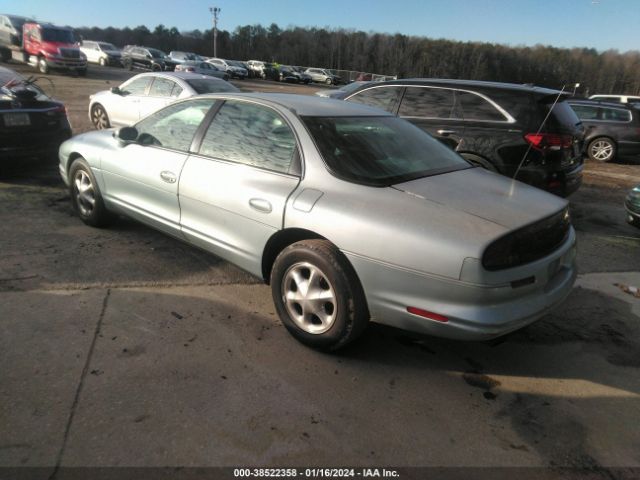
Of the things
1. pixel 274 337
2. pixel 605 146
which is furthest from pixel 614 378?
pixel 605 146

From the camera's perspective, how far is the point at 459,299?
2377 millimetres

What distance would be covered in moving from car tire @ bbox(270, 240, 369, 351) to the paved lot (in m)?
0.16

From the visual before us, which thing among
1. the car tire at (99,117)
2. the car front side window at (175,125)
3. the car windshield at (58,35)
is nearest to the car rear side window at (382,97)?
the car front side window at (175,125)

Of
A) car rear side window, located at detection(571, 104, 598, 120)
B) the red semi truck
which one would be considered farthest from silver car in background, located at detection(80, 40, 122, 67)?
car rear side window, located at detection(571, 104, 598, 120)

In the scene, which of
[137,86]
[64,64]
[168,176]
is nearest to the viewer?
[168,176]

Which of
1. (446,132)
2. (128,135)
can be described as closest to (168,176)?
(128,135)

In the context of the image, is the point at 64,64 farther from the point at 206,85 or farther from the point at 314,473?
the point at 314,473

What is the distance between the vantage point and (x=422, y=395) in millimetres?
2633

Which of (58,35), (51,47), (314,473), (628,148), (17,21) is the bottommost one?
(314,473)

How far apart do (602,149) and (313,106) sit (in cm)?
1085

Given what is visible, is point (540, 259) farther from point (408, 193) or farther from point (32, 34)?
point (32, 34)

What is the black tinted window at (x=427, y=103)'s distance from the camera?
5.90 m

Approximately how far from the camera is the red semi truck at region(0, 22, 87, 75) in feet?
80.4

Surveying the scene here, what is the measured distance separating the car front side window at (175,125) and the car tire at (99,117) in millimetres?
6673
